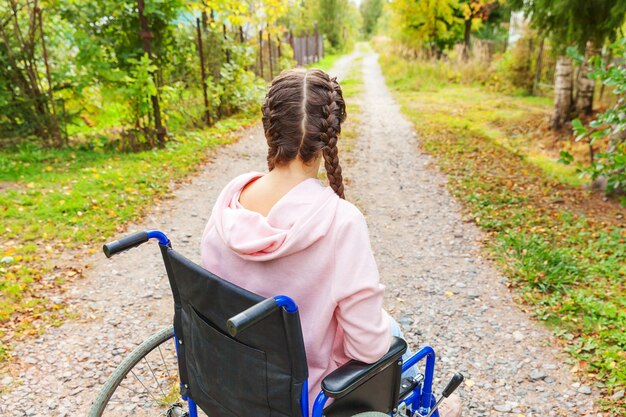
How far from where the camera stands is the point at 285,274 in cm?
143

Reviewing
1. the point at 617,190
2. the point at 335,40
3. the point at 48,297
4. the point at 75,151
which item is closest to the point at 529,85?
the point at 617,190

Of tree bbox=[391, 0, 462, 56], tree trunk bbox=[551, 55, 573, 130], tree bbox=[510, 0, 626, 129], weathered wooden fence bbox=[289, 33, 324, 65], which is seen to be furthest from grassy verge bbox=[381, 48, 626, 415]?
weathered wooden fence bbox=[289, 33, 324, 65]

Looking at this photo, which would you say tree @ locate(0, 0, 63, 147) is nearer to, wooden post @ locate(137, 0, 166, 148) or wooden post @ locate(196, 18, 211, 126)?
wooden post @ locate(137, 0, 166, 148)

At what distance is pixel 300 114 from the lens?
1.44 m

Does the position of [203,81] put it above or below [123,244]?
above

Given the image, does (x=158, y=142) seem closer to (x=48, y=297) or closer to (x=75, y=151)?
(x=75, y=151)

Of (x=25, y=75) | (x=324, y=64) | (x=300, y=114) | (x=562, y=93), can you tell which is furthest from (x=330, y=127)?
(x=324, y=64)

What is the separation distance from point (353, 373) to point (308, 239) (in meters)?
0.43

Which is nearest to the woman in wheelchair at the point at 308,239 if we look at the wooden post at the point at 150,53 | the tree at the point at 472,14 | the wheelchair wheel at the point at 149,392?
the wheelchair wheel at the point at 149,392

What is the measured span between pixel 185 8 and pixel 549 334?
675cm

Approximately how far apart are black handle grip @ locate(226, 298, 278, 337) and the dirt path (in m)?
1.99

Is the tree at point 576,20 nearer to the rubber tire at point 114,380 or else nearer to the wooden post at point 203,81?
the wooden post at point 203,81

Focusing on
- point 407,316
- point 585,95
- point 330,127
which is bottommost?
point 407,316

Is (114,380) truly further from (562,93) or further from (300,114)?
(562,93)
